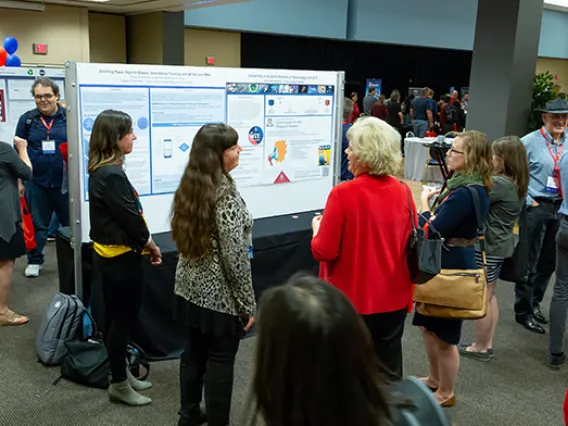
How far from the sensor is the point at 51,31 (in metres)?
8.01

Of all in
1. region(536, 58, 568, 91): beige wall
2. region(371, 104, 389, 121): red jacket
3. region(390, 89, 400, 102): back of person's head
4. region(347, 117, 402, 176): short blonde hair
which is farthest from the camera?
region(536, 58, 568, 91): beige wall

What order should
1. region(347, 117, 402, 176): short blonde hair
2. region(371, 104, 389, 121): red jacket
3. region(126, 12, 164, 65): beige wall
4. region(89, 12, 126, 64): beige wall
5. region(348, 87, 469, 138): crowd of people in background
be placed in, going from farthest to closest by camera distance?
1. region(348, 87, 469, 138): crowd of people in background
2. region(371, 104, 389, 121): red jacket
3. region(89, 12, 126, 64): beige wall
4. region(126, 12, 164, 65): beige wall
5. region(347, 117, 402, 176): short blonde hair

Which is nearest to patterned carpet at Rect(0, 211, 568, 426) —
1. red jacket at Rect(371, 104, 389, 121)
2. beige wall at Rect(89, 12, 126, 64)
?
beige wall at Rect(89, 12, 126, 64)

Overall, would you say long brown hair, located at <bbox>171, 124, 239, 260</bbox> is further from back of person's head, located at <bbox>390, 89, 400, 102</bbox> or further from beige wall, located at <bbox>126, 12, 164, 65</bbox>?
back of person's head, located at <bbox>390, 89, 400, 102</bbox>

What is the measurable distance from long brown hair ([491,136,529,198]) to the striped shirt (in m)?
0.85

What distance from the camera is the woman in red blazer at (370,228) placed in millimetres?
2053

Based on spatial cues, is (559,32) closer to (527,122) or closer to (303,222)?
(527,122)

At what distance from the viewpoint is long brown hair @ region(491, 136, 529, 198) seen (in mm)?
3018

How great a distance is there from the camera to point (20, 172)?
3250 millimetres

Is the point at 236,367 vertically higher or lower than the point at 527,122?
lower

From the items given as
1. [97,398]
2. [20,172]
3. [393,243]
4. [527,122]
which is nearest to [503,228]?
[393,243]

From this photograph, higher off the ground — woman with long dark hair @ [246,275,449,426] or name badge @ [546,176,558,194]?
woman with long dark hair @ [246,275,449,426]

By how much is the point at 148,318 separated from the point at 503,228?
2034 millimetres

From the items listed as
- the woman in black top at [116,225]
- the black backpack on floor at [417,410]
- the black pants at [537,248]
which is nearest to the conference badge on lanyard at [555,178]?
the black pants at [537,248]
